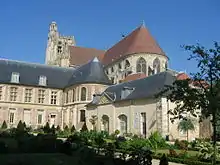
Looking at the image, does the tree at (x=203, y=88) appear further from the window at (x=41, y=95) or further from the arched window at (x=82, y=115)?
the window at (x=41, y=95)

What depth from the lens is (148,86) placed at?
2641 cm

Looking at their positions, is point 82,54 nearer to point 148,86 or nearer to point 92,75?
point 92,75

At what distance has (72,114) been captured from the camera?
117 feet

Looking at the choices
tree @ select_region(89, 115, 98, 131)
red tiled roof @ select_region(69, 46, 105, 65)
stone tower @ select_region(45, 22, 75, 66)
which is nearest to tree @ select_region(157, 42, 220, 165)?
tree @ select_region(89, 115, 98, 131)

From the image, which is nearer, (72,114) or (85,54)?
(72,114)

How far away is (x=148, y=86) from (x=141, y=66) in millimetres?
14050

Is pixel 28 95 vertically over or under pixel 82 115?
over

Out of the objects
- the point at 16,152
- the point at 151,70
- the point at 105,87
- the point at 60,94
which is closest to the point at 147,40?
the point at 151,70

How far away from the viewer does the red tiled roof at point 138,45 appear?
41219mm

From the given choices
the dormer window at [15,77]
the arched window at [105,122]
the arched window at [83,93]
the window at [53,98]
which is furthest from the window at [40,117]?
the arched window at [105,122]

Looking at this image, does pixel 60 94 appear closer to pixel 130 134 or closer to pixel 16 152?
pixel 130 134

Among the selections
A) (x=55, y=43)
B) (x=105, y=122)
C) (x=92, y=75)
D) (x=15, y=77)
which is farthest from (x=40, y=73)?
(x=55, y=43)

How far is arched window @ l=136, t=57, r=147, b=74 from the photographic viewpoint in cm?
4019

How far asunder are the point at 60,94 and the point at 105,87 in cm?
718
